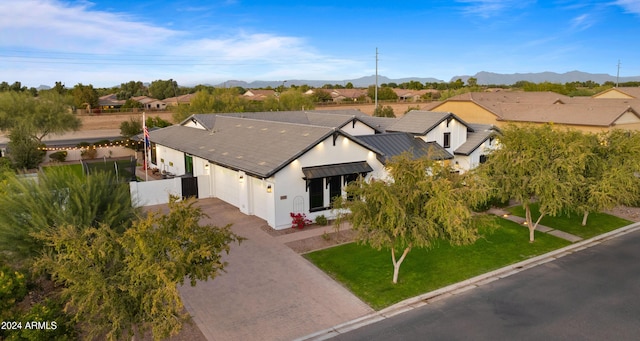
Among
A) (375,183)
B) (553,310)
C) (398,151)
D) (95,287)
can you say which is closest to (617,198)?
(553,310)

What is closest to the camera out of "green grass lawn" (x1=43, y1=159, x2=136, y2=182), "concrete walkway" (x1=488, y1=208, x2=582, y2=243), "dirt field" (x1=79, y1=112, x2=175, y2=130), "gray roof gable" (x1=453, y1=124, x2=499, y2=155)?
"concrete walkway" (x1=488, y1=208, x2=582, y2=243)

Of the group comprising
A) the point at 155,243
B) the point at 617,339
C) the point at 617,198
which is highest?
the point at 155,243

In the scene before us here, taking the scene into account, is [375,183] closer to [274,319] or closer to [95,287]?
[274,319]

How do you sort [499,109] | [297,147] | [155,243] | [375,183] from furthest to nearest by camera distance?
1. [499,109]
2. [297,147]
3. [375,183]
4. [155,243]

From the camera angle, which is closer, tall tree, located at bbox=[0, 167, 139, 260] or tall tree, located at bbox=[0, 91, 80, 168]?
tall tree, located at bbox=[0, 167, 139, 260]

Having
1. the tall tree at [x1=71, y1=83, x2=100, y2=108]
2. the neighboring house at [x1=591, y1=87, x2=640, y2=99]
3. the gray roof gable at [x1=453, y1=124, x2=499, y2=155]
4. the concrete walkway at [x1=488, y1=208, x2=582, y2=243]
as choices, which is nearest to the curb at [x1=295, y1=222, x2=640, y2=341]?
the concrete walkway at [x1=488, y1=208, x2=582, y2=243]

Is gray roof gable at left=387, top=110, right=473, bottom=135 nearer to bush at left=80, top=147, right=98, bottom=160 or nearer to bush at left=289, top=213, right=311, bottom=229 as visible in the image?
bush at left=289, top=213, right=311, bottom=229

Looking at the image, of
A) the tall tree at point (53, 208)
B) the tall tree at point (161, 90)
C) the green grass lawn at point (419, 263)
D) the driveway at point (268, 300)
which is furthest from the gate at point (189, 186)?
the tall tree at point (161, 90)
